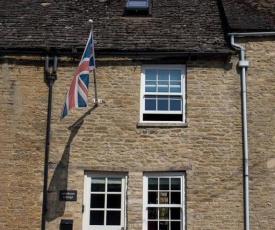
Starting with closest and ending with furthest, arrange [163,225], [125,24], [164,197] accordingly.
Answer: [163,225], [164,197], [125,24]

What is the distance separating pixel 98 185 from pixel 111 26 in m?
4.70

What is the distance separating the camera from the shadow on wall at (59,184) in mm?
12047

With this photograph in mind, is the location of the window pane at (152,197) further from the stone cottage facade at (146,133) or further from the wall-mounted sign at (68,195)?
the wall-mounted sign at (68,195)

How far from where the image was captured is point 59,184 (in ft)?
40.1

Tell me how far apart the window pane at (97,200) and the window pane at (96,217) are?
17 cm

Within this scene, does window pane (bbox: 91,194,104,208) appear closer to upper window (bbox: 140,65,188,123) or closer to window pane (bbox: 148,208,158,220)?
window pane (bbox: 148,208,158,220)

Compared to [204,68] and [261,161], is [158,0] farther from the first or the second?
[261,161]

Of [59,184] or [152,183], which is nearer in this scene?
[59,184]

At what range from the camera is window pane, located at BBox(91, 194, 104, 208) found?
1222 centimetres

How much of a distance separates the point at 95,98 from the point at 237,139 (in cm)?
379

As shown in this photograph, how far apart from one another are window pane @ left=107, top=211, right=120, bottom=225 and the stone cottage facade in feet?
0.08

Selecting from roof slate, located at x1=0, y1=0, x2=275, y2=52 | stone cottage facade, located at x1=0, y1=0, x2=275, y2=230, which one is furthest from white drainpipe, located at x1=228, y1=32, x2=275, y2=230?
roof slate, located at x1=0, y1=0, x2=275, y2=52

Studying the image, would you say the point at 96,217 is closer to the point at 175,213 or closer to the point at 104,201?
the point at 104,201

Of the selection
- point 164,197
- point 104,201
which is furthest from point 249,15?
point 104,201
